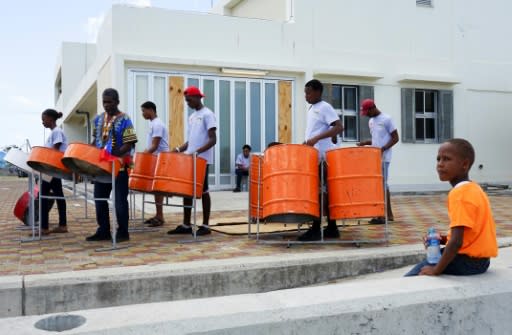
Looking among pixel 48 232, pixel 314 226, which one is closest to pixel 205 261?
pixel 314 226

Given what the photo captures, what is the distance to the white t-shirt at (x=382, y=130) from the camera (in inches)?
297

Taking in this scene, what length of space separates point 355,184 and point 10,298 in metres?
3.14

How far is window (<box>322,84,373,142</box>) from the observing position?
14.0 metres

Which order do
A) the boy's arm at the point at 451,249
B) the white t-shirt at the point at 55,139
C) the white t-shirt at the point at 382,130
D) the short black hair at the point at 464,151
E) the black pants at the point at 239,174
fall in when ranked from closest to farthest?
the boy's arm at the point at 451,249 < the short black hair at the point at 464,151 < the white t-shirt at the point at 55,139 < the white t-shirt at the point at 382,130 < the black pants at the point at 239,174

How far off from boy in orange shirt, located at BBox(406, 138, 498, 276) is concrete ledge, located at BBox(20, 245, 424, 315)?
5.12 ft

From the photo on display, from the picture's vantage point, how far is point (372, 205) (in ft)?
17.4

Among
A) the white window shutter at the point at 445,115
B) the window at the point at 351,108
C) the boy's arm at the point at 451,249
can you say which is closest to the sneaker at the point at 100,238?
the boy's arm at the point at 451,249

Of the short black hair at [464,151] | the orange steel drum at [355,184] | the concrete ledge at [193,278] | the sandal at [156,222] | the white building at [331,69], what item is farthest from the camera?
the white building at [331,69]

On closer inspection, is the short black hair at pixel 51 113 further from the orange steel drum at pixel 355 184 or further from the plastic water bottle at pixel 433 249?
the plastic water bottle at pixel 433 249

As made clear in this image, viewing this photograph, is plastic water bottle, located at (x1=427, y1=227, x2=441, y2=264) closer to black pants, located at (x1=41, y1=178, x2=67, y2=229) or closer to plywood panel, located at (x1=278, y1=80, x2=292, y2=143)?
black pants, located at (x1=41, y1=178, x2=67, y2=229)

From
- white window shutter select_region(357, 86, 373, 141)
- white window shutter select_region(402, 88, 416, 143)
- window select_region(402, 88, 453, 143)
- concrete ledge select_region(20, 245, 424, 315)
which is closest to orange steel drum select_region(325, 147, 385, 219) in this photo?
concrete ledge select_region(20, 245, 424, 315)

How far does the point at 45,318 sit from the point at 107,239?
150 inches

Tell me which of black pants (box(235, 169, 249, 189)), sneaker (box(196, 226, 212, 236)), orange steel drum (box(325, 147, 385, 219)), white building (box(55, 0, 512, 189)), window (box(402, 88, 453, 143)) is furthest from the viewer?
window (box(402, 88, 453, 143))

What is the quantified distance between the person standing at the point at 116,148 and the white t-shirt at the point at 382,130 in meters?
3.50
